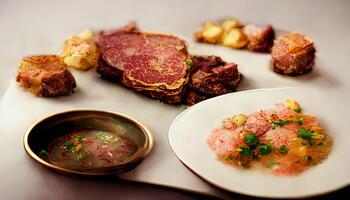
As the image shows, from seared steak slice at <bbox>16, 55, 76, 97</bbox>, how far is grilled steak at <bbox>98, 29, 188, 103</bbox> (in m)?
0.37

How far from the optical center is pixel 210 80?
15.4 feet

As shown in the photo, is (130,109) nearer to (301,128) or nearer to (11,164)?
(11,164)

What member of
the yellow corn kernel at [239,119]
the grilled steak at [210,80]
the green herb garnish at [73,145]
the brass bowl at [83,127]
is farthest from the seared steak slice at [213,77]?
the green herb garnish at [73,145]

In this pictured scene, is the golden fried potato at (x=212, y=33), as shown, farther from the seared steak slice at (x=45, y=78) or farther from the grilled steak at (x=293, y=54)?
the seared steak slice at (x=45, y=78)

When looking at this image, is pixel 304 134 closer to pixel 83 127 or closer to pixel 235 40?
pixel 83 127

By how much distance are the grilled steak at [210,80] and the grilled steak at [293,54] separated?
1.84 feet

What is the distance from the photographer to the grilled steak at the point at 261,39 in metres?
5.61

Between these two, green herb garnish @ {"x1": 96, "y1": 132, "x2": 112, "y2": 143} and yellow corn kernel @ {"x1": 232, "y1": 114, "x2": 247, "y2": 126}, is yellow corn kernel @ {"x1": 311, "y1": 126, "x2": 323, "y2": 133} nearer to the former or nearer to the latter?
yellow corn kernel @ {"x1": 232, "y1": 114, "x2": 247, "y2": 126}

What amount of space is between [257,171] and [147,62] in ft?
5.23

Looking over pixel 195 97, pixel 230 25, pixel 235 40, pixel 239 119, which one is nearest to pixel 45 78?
pixel 195 97

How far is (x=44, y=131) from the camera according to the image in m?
4.28

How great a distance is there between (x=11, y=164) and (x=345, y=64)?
3280 millimetres

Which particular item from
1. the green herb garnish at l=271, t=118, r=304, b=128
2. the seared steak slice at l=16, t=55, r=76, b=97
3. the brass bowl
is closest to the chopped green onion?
the green herb garnish at l=271, t=118, r=304, b=128

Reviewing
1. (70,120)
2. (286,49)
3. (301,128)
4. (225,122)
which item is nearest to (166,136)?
(225,122)
